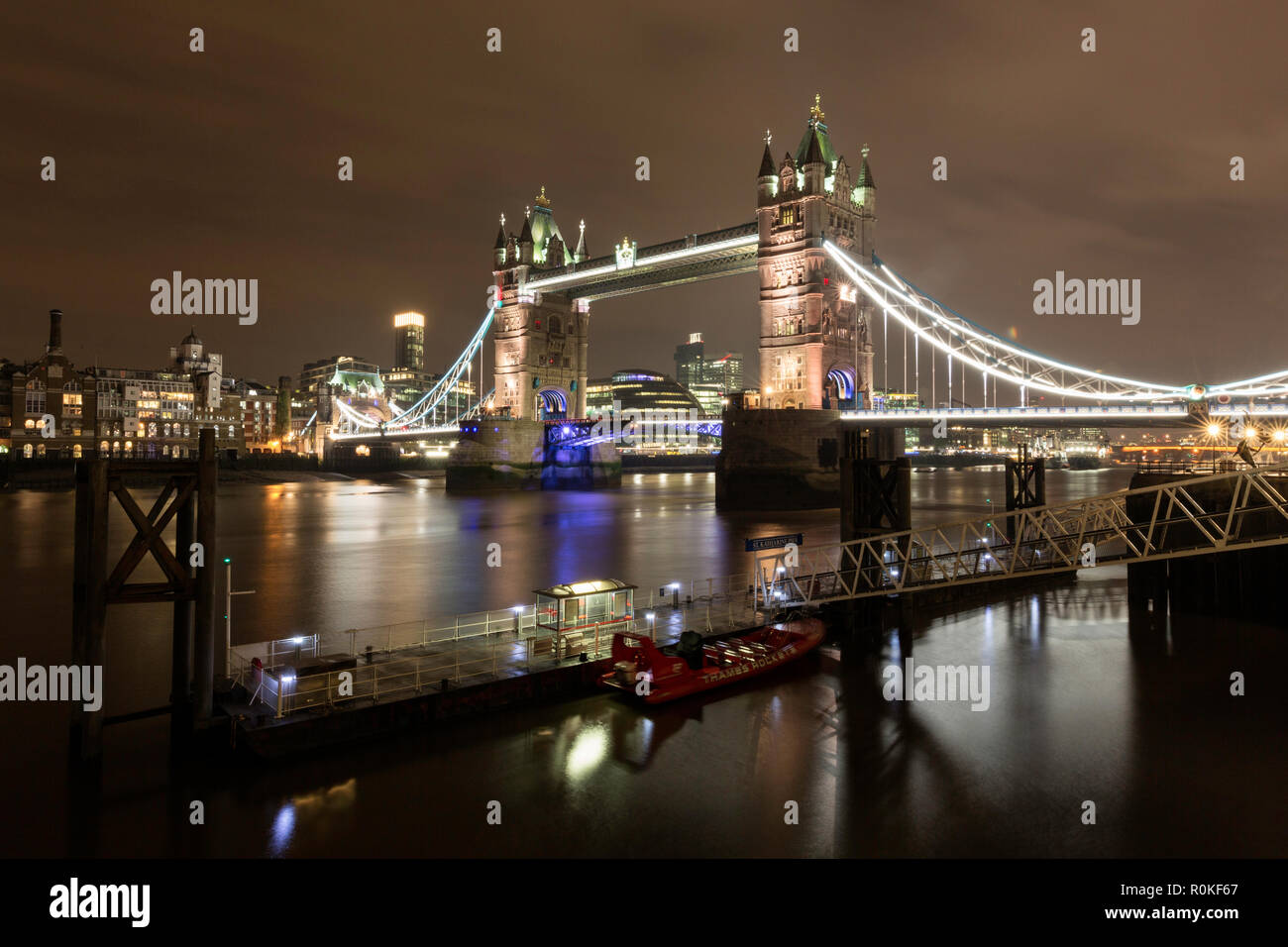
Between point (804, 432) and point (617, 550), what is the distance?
80.5 ft

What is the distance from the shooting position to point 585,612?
17.3 meters

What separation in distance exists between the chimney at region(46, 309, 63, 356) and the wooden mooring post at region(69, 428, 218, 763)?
109997 millimetres

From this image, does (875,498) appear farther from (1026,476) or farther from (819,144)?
(819,144)

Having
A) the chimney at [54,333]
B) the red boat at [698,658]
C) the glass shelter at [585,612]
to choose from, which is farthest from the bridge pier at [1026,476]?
the chimney at [54,333]

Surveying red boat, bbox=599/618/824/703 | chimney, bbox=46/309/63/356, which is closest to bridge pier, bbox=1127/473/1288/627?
red boat, bbox=599/618/824/703

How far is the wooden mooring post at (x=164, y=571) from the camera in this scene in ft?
37.4

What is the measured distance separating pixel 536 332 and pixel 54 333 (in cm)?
6348

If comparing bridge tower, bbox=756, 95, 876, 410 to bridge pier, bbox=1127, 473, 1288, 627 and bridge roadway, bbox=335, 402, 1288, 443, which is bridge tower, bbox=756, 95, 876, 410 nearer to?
bridge roadway, bbox=335, 402, 1288, 443

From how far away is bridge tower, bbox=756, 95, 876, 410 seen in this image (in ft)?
214

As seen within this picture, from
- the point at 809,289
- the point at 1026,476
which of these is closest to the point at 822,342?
the point at 809,289

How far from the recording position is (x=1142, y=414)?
5091cm

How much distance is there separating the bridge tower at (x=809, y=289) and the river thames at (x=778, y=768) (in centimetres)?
4325
